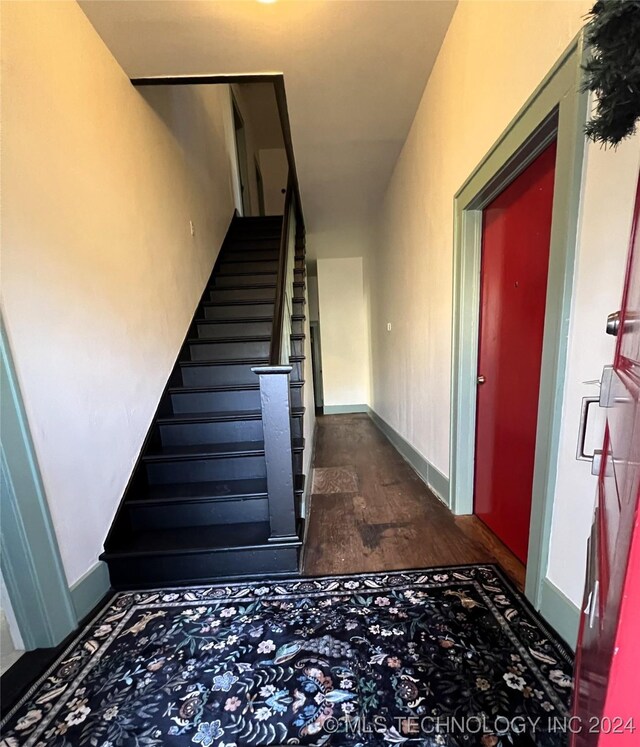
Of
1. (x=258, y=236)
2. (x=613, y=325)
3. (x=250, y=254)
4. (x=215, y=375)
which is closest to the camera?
(x=613, y=325)

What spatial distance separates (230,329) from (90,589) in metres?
2.09

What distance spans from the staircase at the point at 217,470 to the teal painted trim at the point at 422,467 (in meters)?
1.02

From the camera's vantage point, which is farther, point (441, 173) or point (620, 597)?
point (441, 173)

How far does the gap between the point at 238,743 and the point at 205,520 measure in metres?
1.04

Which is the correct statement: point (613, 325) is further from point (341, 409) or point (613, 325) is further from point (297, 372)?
point (341, 409)

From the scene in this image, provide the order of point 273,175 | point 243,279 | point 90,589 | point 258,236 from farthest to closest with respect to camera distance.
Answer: point 273,175 → point 258,236 → point 243,279 → point 90,589

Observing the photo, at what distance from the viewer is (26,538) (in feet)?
4.06

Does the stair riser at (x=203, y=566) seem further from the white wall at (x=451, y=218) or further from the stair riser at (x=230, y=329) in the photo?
the stair riser at (x=230, y=329)

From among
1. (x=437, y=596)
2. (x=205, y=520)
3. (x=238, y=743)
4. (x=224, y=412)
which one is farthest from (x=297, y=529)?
(x=224, y=412)

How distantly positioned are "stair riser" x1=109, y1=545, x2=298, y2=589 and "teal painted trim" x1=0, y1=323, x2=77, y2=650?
0.29 metres

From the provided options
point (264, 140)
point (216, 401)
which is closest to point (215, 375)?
point (216, 401)

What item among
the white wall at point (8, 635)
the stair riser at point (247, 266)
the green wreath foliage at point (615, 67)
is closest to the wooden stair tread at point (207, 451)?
the white wall at point (8, 635)

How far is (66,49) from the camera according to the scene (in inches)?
61.1

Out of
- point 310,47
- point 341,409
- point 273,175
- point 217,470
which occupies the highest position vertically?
point 273,175
